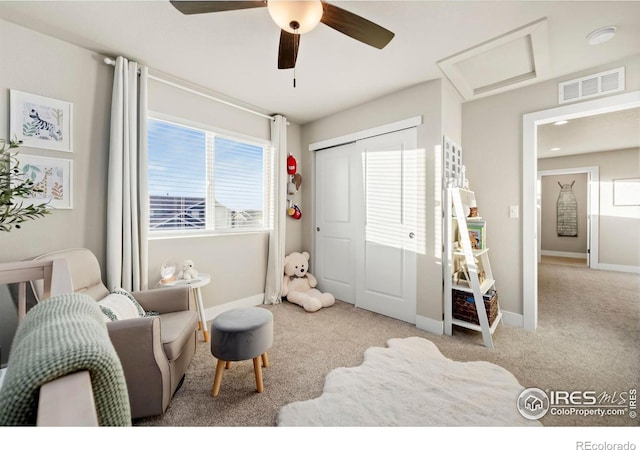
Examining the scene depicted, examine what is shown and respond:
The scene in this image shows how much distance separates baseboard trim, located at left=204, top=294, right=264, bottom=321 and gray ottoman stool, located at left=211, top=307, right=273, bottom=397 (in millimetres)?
1231

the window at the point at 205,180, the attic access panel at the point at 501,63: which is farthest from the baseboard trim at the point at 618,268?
the window at the point at 205,180

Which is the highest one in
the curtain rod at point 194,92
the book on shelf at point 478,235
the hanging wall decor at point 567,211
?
the curtain rod at point 194,92

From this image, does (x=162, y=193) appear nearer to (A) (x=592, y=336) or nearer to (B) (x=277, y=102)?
(B) (x=277, y=102)

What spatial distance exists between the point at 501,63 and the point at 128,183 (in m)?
3.39

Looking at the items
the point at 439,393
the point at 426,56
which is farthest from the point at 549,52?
the point at 439,393

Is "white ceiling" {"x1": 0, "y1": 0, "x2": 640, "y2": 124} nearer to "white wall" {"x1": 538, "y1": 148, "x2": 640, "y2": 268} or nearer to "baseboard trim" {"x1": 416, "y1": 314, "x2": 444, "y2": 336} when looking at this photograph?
"baseboard trim" {"x1": 416, "y1": 314, "x2": 444, "y2": 336}

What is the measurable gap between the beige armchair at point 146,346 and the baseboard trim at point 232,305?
0.95 meters

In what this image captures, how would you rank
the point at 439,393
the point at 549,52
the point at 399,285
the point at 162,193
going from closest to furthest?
the point at 439,393
the point at 549,52
the point at 162,193
the point at 399,285

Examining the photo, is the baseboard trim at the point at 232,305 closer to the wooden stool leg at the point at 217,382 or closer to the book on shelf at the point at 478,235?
the wooden stool leg at the point at 217,382

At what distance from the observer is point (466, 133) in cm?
297

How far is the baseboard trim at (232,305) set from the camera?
2.81 m

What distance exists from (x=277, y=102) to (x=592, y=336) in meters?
3.93

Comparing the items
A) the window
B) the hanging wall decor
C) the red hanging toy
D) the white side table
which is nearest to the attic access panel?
the red hanging toy

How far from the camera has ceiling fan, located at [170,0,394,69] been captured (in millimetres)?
1318
